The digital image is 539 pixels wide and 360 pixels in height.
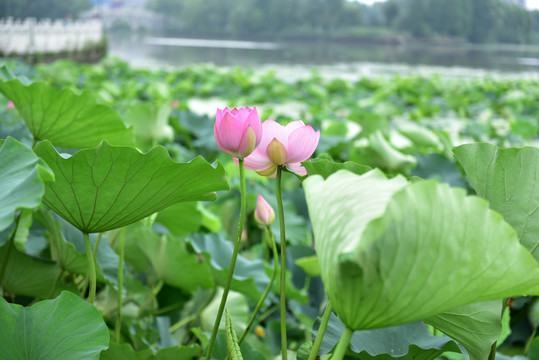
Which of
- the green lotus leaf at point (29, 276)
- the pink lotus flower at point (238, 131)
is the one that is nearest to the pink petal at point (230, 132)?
the pink lotus flower at point (238, 131)

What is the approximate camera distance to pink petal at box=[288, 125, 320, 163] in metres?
0.39

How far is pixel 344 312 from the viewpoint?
1.01 feet

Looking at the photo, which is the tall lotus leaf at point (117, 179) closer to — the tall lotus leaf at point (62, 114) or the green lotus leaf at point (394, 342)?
the green lotus leaf at point (394, 342)

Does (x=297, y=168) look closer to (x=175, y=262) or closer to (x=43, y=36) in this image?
(x=175, y=262)

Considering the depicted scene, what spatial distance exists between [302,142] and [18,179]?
181mm

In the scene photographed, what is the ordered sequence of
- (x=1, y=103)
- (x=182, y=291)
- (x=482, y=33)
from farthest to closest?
(x=482, y=33)
(x=1, y=103)
(x=182, y=291)

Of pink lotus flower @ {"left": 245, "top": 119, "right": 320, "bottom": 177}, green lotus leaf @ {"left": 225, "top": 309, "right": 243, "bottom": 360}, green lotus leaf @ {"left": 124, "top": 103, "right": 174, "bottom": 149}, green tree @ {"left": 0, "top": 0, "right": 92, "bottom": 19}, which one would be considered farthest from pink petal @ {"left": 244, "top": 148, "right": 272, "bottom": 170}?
green tree @ {"left": 0, "top": 0, "right": 92, "bottom": 19}

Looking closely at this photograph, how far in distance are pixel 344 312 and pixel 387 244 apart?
5cm

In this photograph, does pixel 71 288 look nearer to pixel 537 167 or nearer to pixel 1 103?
pixel 537 167

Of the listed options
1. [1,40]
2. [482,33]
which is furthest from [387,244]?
[482,33]

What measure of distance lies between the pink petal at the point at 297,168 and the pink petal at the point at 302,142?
12 millimetres

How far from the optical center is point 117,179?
1.35ft

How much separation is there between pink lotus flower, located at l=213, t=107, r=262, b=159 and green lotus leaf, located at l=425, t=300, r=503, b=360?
172 millimetres

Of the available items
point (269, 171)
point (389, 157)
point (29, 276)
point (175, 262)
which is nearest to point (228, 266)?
point (175, 262)
